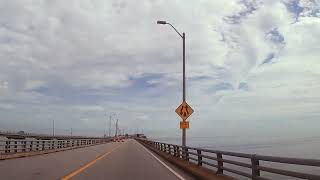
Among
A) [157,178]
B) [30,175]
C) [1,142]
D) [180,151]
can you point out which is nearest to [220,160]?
[157,178]

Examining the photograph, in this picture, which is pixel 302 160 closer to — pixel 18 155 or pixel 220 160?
pixel 220 160

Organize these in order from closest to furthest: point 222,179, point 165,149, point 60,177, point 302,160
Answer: point 302,160 < point 222,179 < point 60,177 < point 165,149

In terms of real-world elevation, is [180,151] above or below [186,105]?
below

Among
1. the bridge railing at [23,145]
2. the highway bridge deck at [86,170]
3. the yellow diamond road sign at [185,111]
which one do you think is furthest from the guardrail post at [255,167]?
the bridge railing at [23,145]

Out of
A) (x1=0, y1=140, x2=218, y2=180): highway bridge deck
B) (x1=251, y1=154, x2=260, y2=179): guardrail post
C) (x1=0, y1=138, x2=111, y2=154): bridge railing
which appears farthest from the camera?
(x1=0, y1=138, x2=111, y2=154): bridge railing

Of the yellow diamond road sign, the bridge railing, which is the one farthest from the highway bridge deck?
the yellow diamond road sign

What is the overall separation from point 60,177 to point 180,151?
1516cm

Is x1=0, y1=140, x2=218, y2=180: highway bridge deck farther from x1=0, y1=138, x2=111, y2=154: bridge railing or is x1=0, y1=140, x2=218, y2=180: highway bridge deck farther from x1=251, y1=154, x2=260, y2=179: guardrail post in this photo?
x1=251, y1=154, x2=260, y2=179: guardrail post

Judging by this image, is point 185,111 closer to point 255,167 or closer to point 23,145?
point 23,145

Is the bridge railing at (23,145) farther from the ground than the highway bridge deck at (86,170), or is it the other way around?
the bridge railing at (23,145)

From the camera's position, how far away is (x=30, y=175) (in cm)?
1877

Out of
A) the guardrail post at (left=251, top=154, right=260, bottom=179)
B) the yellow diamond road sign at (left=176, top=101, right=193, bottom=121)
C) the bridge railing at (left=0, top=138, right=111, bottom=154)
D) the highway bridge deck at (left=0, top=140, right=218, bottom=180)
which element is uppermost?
the yellow diamond road sign at (left=176, top=101, right=193, bottom=121)

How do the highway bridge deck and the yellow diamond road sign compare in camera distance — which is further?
the yellow diamond road sign

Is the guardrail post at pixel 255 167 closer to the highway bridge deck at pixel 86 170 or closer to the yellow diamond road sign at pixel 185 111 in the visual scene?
the highway bridge deck at pixel 86 170
